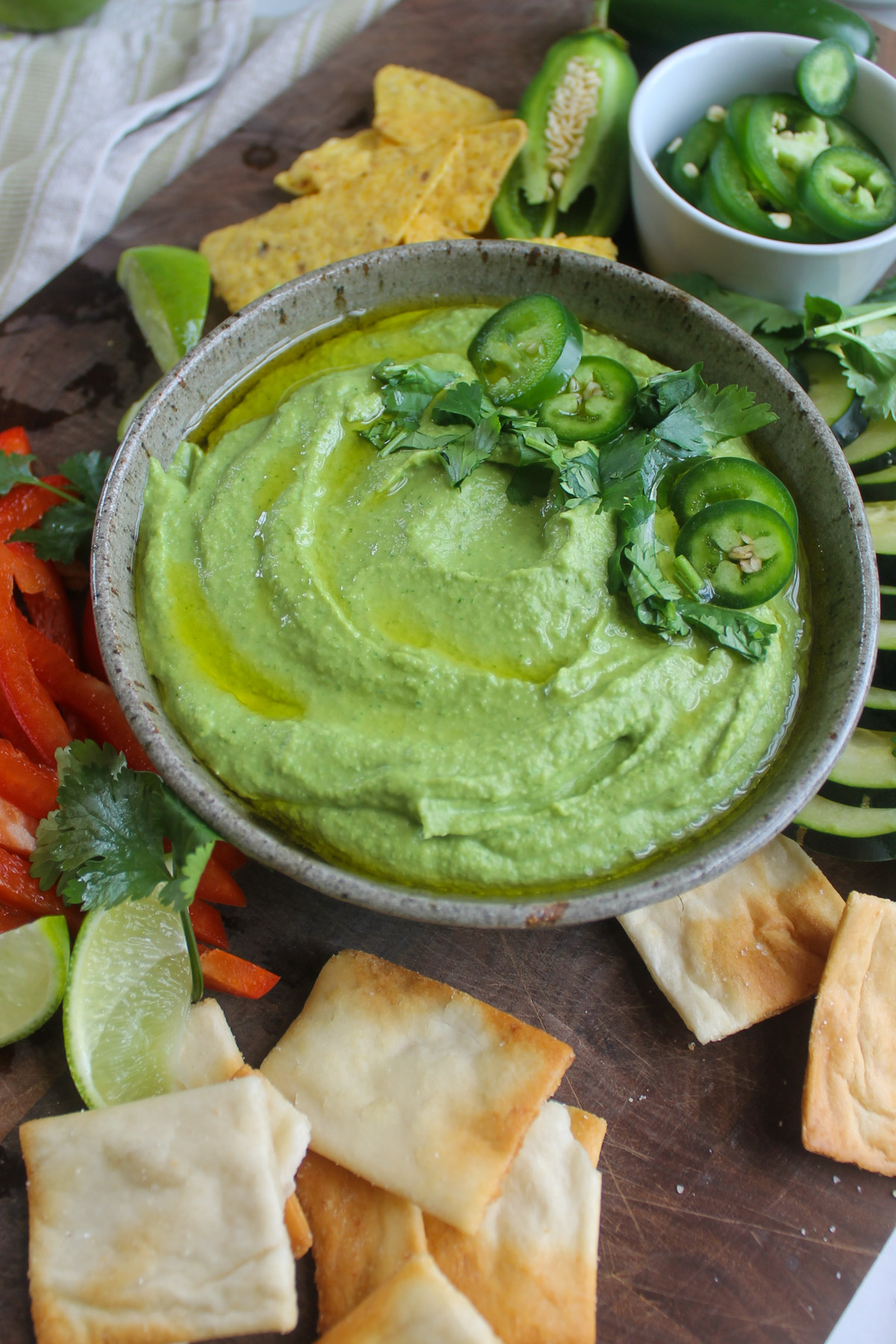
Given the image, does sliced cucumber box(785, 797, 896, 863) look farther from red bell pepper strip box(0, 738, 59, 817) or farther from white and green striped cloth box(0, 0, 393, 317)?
white and green striped cloth box(0, 0, 393, 317)

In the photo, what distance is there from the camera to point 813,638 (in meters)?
2.94

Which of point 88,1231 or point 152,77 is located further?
point 152,77

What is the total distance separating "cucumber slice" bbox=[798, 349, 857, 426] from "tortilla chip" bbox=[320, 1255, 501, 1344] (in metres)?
2.83

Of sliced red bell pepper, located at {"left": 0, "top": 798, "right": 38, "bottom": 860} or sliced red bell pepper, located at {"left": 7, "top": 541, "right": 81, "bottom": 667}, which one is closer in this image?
sliced red bell pepper, located at {"left": 0, "top": 798, "right": 38, "bottom": 860}

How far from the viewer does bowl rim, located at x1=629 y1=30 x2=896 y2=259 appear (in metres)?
3.30

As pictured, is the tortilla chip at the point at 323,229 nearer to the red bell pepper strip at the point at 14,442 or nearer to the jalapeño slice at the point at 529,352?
the red bell pepper strip at the point at 14,442

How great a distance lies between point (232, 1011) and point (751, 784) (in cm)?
161

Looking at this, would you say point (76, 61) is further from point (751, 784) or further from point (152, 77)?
point (751, 784)

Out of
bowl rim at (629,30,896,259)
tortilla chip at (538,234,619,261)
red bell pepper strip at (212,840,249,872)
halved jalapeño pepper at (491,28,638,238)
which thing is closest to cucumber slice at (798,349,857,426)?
bowl rim at (629,30,896,259)

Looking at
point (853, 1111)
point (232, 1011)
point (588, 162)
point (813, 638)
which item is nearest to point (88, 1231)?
point (232, 1011)

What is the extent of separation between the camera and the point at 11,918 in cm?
297

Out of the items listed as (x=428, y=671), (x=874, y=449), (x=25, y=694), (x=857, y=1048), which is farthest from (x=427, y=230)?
(x=857, y=1048)

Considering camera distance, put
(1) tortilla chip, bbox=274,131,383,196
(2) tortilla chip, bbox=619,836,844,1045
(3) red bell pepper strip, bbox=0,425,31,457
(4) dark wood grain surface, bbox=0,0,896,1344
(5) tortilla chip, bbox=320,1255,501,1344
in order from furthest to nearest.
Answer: (1) tortilla chip, bbox=274,131,383,196 < (3) red bell pepper strip, bbox=0,425,31,457 < (2) tortilla chip, bbox=619,836,844,1045 < (4) dark wood grain surface, bbox=0,0,896,1344 < (5) tortilla chip, bbox=320,1255,501,1344

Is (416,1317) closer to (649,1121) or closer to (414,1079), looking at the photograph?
(414,1079)
